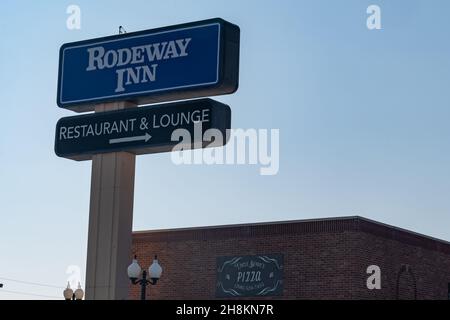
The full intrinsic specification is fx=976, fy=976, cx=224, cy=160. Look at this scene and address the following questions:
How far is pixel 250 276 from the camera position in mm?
36438

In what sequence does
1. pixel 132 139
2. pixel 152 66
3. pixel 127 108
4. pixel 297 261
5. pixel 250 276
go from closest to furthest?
pixel 132 139 < pixel 152 66 < pixel 127 108 < pixel 297 261 < pixel 250 276

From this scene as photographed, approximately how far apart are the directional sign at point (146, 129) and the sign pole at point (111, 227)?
1.36ft

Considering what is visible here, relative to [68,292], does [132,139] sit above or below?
above

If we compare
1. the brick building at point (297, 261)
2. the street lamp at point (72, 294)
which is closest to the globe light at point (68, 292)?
the street lamp at point (72, 294)

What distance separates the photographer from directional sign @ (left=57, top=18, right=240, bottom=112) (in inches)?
821

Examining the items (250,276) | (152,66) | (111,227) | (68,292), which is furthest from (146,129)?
(250,276)

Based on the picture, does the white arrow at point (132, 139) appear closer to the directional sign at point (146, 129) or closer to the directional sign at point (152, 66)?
the directional sign at point (146, 129)

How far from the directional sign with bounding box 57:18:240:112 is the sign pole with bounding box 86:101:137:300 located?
0.65 meters

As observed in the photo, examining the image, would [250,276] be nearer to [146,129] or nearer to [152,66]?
[146,129]

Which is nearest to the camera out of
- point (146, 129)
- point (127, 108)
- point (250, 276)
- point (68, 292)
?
point (146, 129)

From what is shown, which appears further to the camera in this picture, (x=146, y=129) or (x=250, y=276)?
(x=250, y=276)

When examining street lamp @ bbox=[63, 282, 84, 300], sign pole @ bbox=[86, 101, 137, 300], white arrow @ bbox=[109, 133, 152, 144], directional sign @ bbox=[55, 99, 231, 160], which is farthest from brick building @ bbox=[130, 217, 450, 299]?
white arrow @ bbox=[109, 133, 152, 144]

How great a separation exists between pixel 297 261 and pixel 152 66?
15.7 m

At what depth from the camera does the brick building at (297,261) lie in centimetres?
3478
